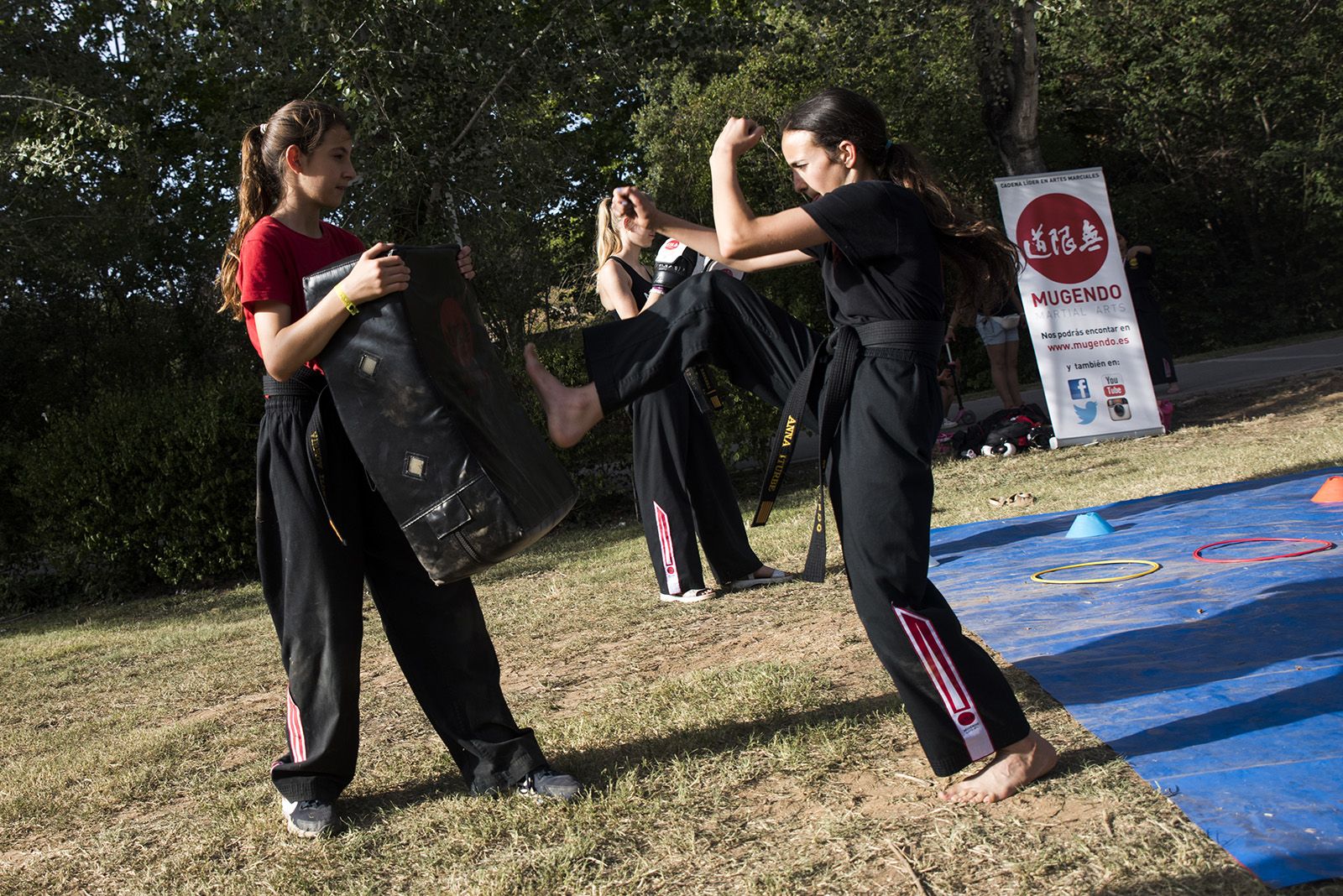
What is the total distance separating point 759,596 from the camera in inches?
→ 236

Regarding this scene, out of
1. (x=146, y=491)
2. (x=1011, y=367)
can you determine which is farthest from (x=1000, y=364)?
(x=146, y=491)

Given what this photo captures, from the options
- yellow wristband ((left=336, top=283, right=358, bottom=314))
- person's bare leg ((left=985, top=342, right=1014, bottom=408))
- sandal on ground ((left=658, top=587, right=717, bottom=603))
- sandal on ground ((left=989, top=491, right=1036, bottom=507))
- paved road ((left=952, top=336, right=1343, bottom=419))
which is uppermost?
yellow wristband ((left=336, top=283, right=358, bottom=314))

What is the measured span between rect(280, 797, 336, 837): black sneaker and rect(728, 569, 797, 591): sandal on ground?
319cm

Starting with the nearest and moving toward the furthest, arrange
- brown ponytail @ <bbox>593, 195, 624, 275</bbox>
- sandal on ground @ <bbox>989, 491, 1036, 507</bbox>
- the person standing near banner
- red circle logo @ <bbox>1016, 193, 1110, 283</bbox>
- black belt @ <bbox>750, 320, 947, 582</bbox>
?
black belt @ <bbox>750, 320, 947, 582</bbox> < brown ponytail @ <bbox>593, 195, 624, 275</bbox> < sandal on ground @ <bbox>989, 491, 1036, 507</bbox> < red circle logo @ <bbox>1016, 193, 1110, 283</bbox> < the person standing near banner

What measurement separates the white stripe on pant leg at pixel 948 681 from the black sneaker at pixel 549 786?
1109mm

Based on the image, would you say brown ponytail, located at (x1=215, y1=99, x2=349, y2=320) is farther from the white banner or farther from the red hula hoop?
the white banner

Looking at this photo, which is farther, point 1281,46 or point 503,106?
point 1281,46

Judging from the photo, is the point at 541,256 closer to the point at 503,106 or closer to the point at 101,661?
the point at 503,106

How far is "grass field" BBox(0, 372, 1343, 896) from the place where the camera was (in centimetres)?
278

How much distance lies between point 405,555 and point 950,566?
3487 mm

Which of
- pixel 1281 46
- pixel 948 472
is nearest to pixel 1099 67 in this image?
pixel 1281 46

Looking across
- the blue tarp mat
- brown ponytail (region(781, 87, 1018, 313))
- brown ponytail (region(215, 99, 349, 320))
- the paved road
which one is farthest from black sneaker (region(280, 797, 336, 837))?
the paved road

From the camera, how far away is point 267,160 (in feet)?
11.2

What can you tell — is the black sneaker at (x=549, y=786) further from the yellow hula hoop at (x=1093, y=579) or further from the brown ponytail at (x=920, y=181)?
→ the yellow hula hoop at (x=1093, y=579)
